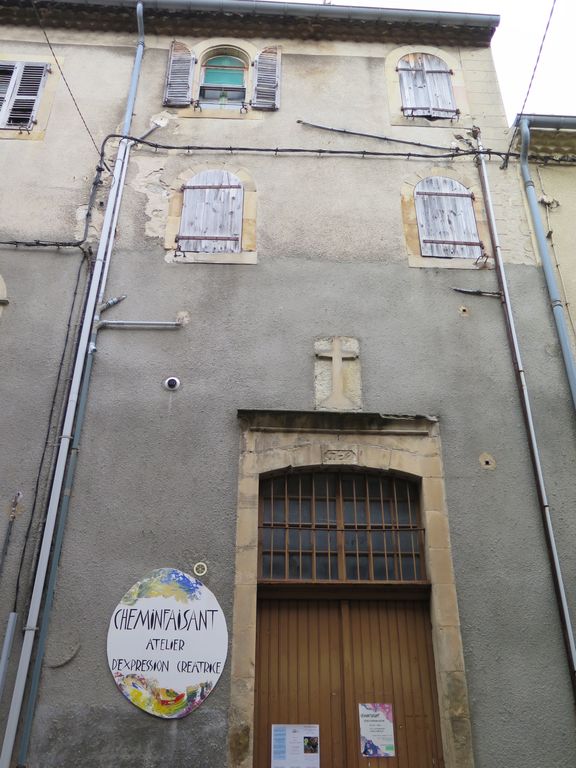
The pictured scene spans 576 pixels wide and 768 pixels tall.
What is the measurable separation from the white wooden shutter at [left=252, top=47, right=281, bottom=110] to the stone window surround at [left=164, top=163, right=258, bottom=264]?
4.17 ft

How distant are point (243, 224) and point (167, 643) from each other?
4751 mm

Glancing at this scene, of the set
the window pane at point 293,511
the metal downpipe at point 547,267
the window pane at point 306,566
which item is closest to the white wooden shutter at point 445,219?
the metal downpipe at point 547,267

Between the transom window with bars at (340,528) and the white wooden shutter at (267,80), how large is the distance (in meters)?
5.32

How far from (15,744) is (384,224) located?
6450 millimetres

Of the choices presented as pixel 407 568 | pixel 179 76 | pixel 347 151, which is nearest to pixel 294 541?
pixel 407 568

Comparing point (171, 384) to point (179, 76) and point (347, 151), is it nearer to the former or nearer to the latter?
point (347, 151)

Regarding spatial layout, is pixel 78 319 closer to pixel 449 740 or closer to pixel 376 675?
pixel 376 675

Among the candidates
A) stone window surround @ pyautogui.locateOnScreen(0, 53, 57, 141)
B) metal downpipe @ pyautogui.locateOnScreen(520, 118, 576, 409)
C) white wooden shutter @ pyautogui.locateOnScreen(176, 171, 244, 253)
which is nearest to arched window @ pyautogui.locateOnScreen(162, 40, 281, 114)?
white wooden shutter @ pyautogui.locateOnScreen(176, 171, 244, 253)

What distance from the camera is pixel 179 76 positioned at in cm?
900

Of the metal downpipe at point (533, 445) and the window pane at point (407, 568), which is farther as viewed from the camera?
the window pane at point (407, 568)

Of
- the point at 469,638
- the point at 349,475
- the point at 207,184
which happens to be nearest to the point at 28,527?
the point at 349,475

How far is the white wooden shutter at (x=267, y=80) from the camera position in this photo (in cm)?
879

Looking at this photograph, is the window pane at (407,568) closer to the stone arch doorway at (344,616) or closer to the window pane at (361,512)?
the stone arch doorway at (344,616)

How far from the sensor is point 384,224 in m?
7.83
